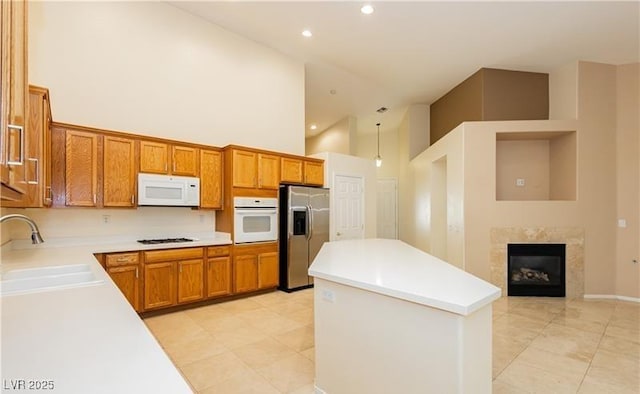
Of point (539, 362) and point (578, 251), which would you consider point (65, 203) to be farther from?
point (578, 251)

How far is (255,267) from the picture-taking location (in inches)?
172

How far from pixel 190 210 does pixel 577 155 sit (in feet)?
19.5

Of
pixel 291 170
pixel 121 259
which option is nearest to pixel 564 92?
pixel 291 170

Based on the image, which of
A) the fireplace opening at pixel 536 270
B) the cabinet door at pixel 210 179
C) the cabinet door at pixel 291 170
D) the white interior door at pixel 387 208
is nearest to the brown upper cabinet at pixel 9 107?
the cabinet door at pixel 210 179

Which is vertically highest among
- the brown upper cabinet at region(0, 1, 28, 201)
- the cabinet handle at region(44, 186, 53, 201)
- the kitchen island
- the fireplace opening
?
the brown upper cabinet at region(0, 1, 28, 201)

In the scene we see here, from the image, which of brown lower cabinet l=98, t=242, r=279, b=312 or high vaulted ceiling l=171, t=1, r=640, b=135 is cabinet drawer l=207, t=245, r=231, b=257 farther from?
high vaulted ceiling l=171, t=1, r=640, b=135

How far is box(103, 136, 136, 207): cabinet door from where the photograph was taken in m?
3.41

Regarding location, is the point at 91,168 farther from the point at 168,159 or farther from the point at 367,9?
the point at 367,9

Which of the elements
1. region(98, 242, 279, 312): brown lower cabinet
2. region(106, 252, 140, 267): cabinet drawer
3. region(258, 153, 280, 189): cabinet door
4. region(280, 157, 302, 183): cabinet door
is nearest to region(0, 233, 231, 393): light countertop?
region(106, 252, 140, 267): cabinet drawer

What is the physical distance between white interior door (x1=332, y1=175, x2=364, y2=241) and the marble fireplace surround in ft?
7.46

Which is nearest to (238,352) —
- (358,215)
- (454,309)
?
(454,309)

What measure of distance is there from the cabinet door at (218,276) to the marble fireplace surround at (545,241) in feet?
13.2

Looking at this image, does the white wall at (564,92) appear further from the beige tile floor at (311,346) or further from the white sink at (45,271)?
the white sink at (45,271)

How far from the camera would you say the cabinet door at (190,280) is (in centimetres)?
368
